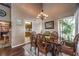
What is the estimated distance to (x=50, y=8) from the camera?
191 centimetres

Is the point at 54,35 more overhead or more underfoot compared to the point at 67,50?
more overhead

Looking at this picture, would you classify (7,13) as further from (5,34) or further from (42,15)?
(42,15)

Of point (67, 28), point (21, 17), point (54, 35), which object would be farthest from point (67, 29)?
point (21, 17)

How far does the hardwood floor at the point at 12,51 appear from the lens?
6.05 feet

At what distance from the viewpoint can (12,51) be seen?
187 centimetres

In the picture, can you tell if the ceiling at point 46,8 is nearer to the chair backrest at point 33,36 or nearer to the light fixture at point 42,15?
the light fixture at point 42,15

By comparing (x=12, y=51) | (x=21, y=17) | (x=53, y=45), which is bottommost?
(x=12, y=51)

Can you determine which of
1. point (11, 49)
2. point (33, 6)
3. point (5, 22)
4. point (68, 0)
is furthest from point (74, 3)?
point (11, 49)

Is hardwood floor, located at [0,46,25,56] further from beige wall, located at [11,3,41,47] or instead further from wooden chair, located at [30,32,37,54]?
wooden chair, located at [30,32,37,54]

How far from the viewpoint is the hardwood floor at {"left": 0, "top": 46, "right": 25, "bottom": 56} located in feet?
6.05

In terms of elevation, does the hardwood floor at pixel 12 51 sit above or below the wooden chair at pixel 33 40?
below

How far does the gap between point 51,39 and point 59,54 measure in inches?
12.5

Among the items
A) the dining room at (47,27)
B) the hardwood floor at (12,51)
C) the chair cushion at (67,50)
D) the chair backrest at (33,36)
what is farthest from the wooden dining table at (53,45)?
the hardwood floor at (12,51)

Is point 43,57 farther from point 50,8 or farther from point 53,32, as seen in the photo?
point 50,8
